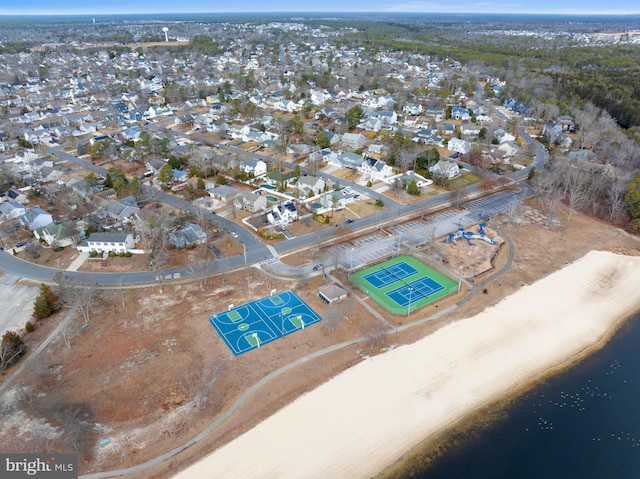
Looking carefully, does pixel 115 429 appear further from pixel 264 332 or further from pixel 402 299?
pixel 402 299

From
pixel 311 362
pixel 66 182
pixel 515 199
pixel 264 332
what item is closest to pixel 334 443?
pixel 311 362

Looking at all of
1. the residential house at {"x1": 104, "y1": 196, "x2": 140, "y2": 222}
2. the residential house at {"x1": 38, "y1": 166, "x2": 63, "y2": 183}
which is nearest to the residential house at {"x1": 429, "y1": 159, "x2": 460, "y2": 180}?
the residential house at {"x1": 104, "y1": 196, "x2": 140, "y2": 222}

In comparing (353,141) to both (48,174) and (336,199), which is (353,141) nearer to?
(336,199)

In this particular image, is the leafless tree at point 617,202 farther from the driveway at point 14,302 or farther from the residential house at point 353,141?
the driveway at point 14,302

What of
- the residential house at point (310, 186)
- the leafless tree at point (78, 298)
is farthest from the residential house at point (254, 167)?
the leafless tree at point (78, 298)

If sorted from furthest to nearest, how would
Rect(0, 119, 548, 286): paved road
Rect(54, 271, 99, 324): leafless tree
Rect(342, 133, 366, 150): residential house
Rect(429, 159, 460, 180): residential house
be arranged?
Rect(342, 133, 366, 150): residential house → Rect(429, 159, 460, 180): residential house → Rect(0, 119, 548, 286): paved road → Rect(54, 271, 99, 324): leafless tree

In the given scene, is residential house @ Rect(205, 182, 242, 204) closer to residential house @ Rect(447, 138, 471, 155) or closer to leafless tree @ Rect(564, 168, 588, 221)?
residential house @ Rect(447, 138, 471, 155)
